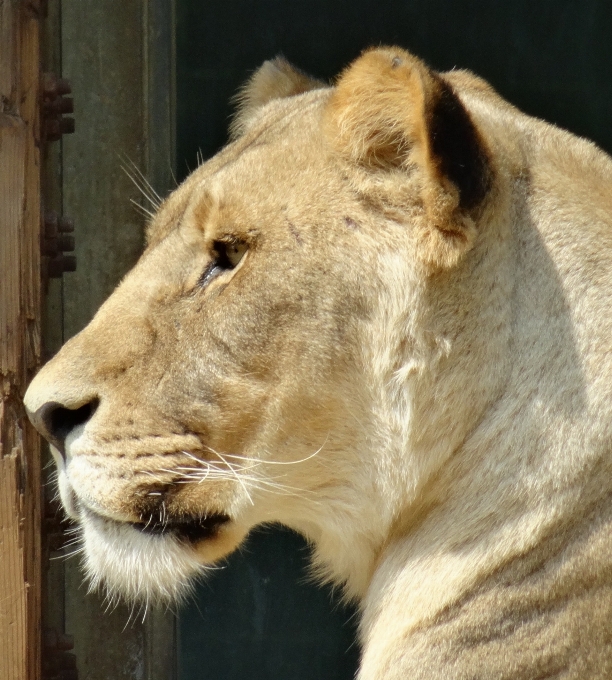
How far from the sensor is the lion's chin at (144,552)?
2.06 m

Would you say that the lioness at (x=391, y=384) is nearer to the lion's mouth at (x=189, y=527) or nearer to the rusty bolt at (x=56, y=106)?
the lion's mouth at (x=189, y=527)

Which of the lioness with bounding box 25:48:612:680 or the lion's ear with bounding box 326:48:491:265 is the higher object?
the lion's ear with bounding box 326:48:491:265

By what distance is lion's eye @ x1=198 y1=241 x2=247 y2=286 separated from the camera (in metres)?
2.03

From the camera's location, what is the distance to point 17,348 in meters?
2.32

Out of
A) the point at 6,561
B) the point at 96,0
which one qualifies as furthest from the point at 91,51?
the point at 6,561

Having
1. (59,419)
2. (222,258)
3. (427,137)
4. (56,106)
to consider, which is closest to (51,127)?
(56,106)

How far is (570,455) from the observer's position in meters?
1.83

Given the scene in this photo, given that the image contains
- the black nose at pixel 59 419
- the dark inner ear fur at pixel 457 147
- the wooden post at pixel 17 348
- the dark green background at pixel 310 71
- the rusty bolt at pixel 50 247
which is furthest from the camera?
the dark green background at pixel 310 71

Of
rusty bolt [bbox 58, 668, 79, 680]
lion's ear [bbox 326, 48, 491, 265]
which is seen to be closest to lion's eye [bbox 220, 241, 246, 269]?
lion's ear [bbox 326, 48, 491, 265]

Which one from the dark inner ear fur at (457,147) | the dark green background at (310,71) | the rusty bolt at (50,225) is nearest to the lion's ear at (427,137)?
the dark inner ear fur at (457,147)

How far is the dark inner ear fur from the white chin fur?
90 centimetres

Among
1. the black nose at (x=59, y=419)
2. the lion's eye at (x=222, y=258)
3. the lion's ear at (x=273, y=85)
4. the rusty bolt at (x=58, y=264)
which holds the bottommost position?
the black nose at (x=59, y=419)

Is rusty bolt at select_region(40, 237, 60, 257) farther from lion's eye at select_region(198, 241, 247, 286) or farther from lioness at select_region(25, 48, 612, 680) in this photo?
lion's eye at select_region(198, 241, 247, 286)

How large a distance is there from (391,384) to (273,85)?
1032mm
